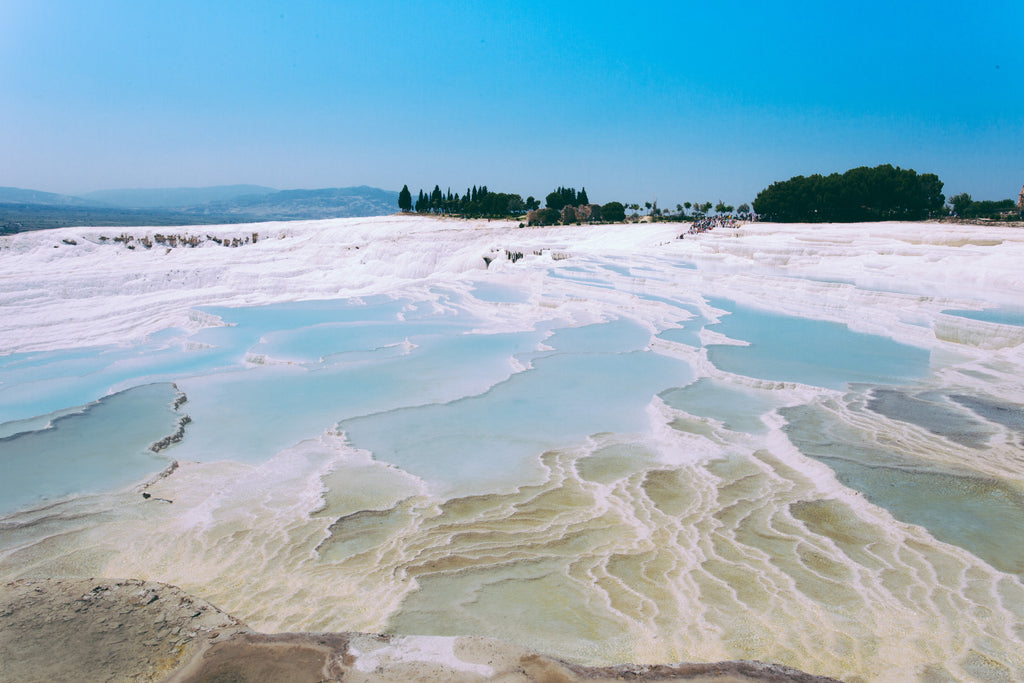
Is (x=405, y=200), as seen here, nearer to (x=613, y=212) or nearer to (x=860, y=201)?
(x=613, y=212)

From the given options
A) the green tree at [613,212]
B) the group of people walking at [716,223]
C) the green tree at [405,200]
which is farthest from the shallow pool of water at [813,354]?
the green tree at [405,200]

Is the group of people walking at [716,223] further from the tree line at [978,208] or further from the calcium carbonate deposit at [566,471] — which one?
the calcium carbonate deposit at [566,471]

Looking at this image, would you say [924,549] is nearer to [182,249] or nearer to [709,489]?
[709,489]

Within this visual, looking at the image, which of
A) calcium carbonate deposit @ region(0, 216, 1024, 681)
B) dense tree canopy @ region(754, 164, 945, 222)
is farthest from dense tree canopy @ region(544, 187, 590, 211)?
calcium carbonate deposit @ region(0, 216, 1024, 681)

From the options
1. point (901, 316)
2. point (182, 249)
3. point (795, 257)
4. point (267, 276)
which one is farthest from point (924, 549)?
point (182, 249)

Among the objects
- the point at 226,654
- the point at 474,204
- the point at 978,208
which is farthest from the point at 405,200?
the point at 226,654

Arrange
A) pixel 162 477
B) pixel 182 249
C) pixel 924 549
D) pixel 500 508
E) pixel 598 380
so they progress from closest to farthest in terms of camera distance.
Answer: pixel 924 549 < pixel 500 508 < pixel 162 477 < pixel 598 380 < pixel 182 249

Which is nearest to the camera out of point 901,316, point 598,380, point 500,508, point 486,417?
point 500,508

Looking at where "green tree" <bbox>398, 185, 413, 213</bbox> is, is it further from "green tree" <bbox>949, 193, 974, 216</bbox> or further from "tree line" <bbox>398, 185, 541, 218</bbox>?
"green tree" <bbox>949, 193, 974, 216</bbox>
